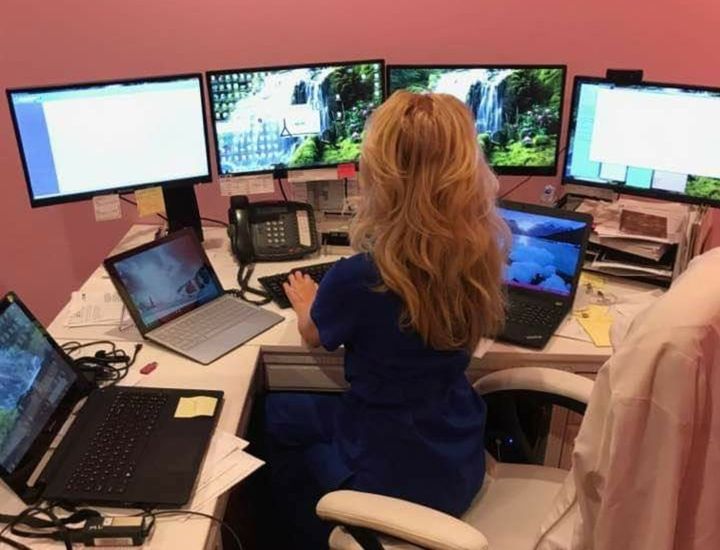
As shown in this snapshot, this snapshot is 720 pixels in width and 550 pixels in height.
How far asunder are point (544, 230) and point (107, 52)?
1.48 meters

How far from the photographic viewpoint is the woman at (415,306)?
4.43ft

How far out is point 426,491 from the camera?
1.47m

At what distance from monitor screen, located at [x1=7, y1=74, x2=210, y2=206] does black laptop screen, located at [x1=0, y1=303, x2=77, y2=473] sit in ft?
2.07

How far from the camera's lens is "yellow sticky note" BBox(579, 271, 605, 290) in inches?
77.5

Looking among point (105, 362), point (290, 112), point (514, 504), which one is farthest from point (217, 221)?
point (514, 504)

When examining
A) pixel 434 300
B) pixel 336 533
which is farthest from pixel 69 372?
pixel 434 300

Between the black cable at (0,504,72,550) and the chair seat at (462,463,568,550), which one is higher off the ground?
the black cable at (0,504,72,550)

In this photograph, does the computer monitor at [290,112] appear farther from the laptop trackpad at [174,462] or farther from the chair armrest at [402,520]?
the chair armrest at [402,520]

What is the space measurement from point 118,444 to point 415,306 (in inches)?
23.9

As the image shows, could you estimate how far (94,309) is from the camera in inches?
74.2

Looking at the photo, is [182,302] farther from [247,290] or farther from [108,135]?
[108,135]

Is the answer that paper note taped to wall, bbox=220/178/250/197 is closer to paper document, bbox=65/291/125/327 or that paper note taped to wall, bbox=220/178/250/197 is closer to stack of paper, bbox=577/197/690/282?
paper document, bbox=65/291/125/327

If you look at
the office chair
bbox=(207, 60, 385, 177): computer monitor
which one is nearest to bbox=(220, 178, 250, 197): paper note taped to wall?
bbox=(207, 60, 385, 177): computer monitor

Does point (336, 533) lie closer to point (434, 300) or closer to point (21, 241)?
point (434, 300)
